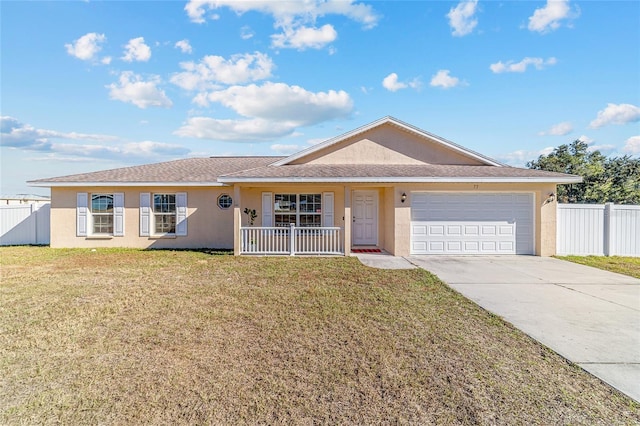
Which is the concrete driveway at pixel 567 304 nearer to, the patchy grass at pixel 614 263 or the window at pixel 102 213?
the patchy grass at pixel 614 263

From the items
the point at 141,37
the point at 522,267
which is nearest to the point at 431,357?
the point at 522,267

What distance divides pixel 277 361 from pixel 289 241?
24.6ft

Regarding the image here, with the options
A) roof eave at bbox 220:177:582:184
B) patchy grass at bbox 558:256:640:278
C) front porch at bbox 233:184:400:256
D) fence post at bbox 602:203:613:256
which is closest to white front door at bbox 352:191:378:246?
front porch at bbox 233:184:400:256

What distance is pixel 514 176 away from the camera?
32.5 feet

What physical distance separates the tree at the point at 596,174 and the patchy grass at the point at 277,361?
80.5 feet

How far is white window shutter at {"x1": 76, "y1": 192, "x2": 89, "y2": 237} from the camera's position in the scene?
1210 centimetres

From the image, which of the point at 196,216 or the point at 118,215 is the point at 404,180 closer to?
the point at 196,216

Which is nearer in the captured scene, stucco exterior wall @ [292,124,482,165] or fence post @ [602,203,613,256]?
fence post @ [602,203,613,256]

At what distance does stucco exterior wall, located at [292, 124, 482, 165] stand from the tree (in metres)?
17.1

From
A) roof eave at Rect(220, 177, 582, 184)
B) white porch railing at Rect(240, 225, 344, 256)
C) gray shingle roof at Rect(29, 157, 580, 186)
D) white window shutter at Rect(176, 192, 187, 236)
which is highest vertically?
gray shingle roof at Rect(29, 157, 580, 186)

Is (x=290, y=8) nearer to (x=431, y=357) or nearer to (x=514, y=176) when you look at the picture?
(x=514, y=176)

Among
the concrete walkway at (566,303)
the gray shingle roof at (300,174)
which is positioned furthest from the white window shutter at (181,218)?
the concrete walkway at (566,303)

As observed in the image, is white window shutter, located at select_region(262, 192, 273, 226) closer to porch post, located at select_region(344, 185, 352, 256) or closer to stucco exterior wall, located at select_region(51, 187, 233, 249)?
stucco exterior wall, located at select_region(51, 187, 233, 249)

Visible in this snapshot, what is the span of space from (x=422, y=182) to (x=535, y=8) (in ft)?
23.0
